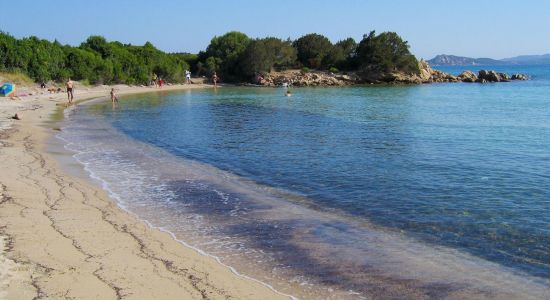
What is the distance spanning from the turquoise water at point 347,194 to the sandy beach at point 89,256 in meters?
0.72

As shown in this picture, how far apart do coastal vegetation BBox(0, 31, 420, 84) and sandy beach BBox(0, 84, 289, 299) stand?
57132 mm

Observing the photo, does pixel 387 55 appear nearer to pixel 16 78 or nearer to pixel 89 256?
pixel 16 78

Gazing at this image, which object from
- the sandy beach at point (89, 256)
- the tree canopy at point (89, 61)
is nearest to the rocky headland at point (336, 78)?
the tree canopy at point (89, 61)

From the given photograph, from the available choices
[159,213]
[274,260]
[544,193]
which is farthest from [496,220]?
[159,213]

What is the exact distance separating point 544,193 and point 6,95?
40.3 meters

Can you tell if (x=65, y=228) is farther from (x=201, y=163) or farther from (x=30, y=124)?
(x=30, y=124)

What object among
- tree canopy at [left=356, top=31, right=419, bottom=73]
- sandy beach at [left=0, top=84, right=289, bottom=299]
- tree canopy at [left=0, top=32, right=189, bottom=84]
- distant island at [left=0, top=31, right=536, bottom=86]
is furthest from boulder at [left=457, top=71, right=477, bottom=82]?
sandy beach at [left=0, top=84, right=289, bottom=299]

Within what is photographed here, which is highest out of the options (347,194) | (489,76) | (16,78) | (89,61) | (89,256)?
(89,61)

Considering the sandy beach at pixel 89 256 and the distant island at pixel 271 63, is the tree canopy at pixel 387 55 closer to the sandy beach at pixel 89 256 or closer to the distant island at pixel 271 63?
the distant island at pixel 271 63

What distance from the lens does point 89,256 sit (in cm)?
754

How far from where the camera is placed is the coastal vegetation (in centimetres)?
6981

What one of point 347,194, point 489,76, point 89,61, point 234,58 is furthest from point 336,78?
point 347,194

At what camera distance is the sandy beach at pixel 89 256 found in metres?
6.36

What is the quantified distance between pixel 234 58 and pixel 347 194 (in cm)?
9041
